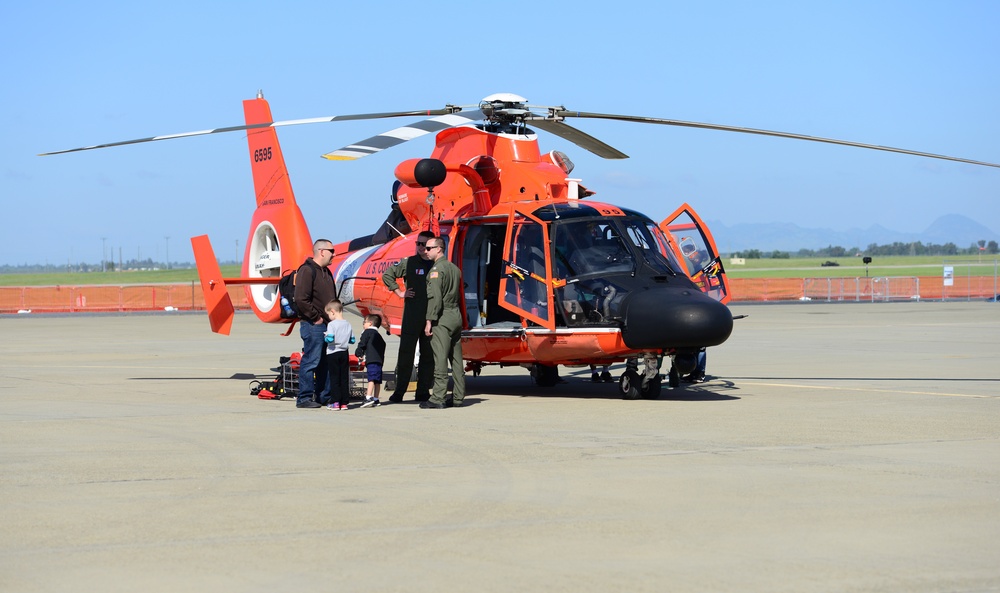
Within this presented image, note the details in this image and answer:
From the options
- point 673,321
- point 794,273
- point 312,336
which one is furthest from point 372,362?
point 794,273

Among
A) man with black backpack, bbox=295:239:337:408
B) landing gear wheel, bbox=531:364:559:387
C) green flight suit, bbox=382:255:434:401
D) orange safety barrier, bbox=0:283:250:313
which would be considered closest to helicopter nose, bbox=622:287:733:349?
green flight suit, bbox=382:255:434:401

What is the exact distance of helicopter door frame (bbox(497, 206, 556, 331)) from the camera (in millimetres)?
12773

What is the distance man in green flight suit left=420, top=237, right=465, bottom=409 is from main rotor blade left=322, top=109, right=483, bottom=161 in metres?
1.18

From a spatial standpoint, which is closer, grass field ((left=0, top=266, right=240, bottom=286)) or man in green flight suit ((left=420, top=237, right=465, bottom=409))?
man in green flight suit ((left=420, top=237, right=465, bottom=409))

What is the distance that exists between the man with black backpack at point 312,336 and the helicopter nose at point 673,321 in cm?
324

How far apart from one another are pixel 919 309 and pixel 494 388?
95.2 ft

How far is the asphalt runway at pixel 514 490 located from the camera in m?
5.23

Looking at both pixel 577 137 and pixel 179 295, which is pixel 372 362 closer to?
pixel 577 137

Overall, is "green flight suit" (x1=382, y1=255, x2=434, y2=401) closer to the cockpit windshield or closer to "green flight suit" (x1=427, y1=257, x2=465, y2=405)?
"green flight suit" (x1=427, y1=257, x2=465, y2=405)

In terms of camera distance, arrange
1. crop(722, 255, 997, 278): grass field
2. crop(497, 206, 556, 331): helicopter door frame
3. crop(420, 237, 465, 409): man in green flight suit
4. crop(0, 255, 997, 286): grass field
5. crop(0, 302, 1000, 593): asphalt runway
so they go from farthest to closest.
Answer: crop(0, 255, 997, 286): grass field
crop(722, 255, 997, 278): grass field
crop(497, 206, 556, 331): helicopter door frame
crop(420, 237, 465, 409): man in green flight suit
crop(0, 302, 1000, 593): asphalt runway

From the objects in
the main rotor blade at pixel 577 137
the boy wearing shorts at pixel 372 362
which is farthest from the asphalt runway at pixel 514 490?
the main rotor blade at pixel 577 137

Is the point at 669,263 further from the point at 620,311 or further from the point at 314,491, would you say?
the point at 314,491

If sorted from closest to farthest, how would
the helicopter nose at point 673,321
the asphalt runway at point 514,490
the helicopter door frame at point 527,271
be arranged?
the asphalt runway at point 514,490
the helicopter nose at point 673,321
the helicopter door frame at point 527,271

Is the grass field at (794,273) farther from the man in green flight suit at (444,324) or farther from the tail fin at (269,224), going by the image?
the man in green flight suit at (444,324)
